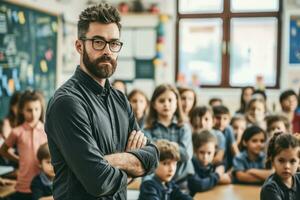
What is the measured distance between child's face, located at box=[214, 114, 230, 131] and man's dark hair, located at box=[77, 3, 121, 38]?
2.65m

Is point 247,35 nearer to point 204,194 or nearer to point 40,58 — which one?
point 40,58

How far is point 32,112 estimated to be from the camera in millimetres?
3193

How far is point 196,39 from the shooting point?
707 cm

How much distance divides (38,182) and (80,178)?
148 centimetres

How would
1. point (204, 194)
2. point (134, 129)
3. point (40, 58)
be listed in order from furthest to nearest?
1. point (40, 58)
2. point (204, 194)
3. point (134, 129)

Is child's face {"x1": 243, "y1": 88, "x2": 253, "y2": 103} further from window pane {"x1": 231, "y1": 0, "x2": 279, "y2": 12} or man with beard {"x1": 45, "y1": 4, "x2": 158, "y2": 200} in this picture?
man with beard {"x1": 45, "y1": 4, "x2": 158, "y2": 200}

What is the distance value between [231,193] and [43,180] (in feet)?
3.86

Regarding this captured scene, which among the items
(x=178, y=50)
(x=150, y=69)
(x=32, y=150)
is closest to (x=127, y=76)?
(x=150, y=69)

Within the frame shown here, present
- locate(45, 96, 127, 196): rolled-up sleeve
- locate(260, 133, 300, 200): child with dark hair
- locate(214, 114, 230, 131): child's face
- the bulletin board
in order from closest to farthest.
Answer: locate(45, 96, 127, 196): rolled-up sleeve < locate(260, 133, 300, 200): child with dark hair < locate(214, 114, 230, 131): child's face < the bulletin board

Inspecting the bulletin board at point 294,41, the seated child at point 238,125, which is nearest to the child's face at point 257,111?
the seated child at point 238,125

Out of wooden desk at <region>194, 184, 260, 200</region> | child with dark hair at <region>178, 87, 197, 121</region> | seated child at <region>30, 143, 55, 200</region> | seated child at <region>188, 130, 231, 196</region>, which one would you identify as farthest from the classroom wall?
wooden desk at <region>194, 184, 260, 200</region>

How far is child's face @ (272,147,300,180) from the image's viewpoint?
214 cm

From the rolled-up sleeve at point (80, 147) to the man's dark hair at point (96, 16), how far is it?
10.7 inches

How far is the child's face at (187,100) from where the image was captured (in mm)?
4195
